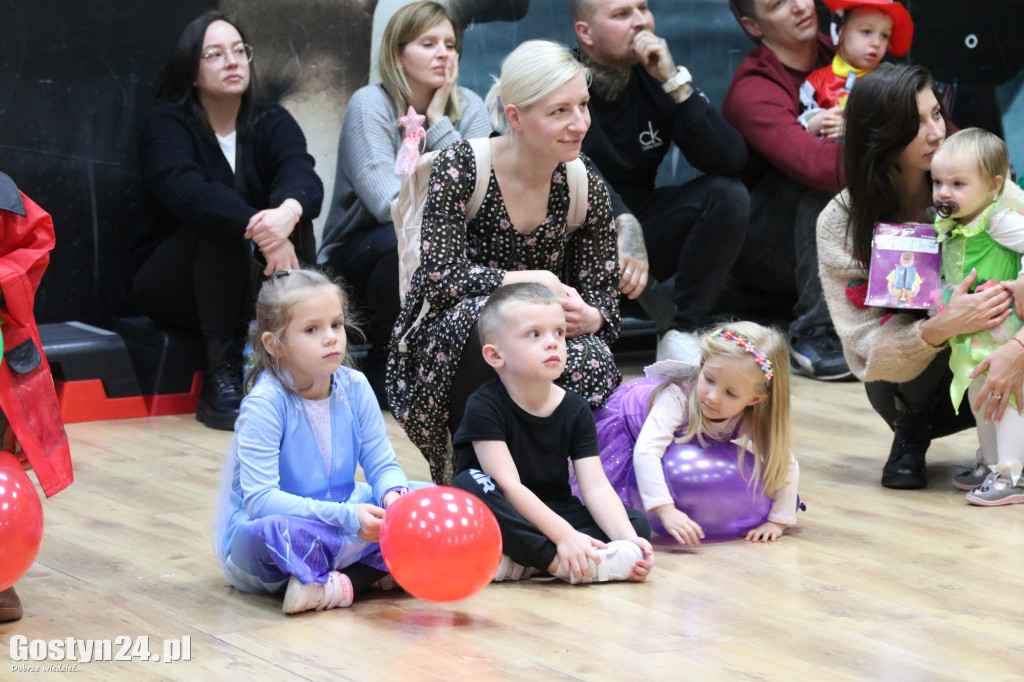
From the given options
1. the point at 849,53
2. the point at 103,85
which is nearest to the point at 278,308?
the point at 103,85

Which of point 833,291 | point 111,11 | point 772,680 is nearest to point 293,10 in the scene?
point 111,11

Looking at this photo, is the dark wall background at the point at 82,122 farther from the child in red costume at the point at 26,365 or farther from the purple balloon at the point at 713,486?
the purple balloon at the point at 713,486

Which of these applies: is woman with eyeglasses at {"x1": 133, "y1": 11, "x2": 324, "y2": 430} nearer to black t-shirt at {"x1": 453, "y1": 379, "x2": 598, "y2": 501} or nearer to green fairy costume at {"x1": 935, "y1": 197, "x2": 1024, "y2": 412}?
black t-shirt at {"x1": 453, "y1": 379, "x2": 598, "y2": 501}

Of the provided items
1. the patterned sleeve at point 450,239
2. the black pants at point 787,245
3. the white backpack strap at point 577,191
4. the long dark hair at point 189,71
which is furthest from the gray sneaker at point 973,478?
the long dark hair at point 189,71

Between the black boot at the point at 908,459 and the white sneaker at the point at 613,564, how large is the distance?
3.54 ft

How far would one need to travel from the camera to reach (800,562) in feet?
9.11

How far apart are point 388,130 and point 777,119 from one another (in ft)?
5.01

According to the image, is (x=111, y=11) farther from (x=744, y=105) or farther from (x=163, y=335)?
(x=744, y=105)

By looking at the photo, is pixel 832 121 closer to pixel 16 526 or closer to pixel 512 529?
pixel 512 529

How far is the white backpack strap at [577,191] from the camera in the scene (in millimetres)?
3186

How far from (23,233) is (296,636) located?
35.7 inches

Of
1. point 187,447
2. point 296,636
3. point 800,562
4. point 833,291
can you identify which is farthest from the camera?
point 187,447

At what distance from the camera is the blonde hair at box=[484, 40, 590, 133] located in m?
2.94

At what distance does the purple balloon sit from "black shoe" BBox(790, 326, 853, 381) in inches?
79.7
